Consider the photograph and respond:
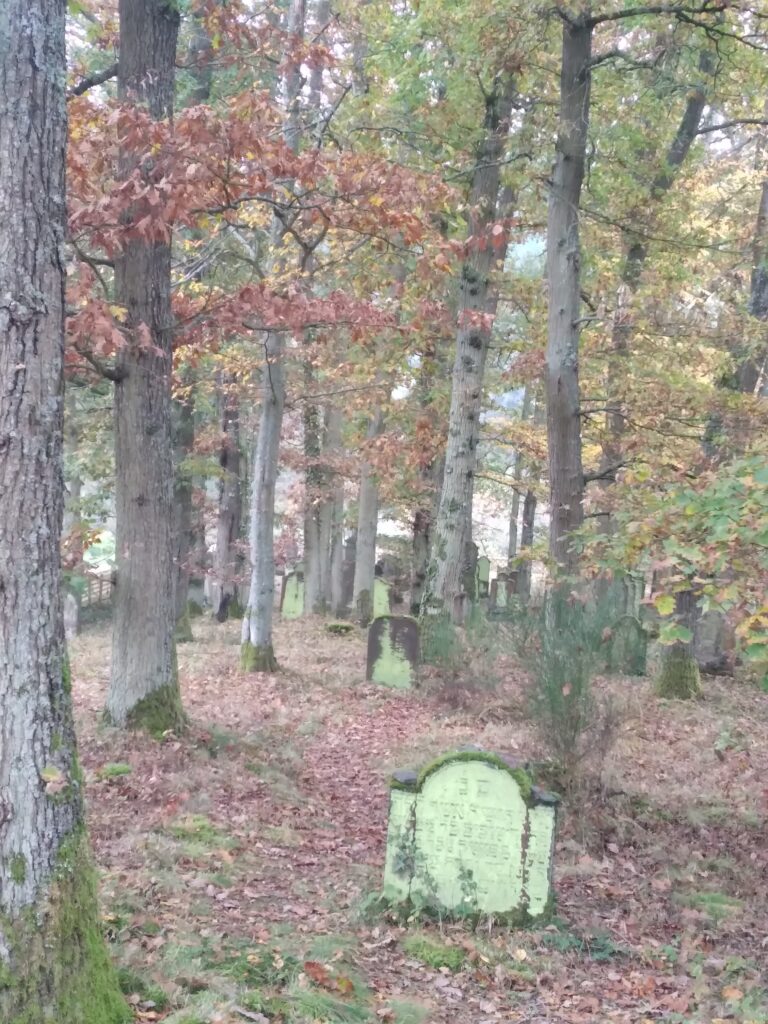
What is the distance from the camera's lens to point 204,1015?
3.52 meters

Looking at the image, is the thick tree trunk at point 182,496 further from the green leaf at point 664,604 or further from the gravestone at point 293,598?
the green leaf at point 664,604

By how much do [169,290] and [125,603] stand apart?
2944 mm

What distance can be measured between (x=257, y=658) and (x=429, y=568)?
113 inches

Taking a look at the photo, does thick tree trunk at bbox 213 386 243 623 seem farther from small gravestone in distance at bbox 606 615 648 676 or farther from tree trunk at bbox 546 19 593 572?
tree trunk at bbox 546 19 593 572

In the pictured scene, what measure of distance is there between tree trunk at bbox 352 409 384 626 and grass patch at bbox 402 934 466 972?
1399 cm

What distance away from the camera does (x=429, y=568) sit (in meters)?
13.0

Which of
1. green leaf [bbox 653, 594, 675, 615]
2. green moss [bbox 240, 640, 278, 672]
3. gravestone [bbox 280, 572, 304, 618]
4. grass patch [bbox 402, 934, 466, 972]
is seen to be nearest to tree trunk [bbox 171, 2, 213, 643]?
green moss [bbox 240, 640, 278, 672]

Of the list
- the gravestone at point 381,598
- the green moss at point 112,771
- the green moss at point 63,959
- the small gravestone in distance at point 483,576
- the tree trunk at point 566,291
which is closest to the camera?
the green moss at point 63,959

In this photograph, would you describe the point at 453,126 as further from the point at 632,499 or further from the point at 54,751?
the point at 54,751

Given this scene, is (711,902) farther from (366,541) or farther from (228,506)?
(228,506)

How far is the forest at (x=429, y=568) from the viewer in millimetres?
3391

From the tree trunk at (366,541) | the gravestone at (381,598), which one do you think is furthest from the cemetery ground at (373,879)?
the tree trunk at (366,541)

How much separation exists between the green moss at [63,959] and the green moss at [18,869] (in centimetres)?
11

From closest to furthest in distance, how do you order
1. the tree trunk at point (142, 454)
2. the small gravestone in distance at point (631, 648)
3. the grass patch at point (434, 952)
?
the grass patch at point (434, 952)
the tree trunk at point (142, 454)
the small gravestone in distance at point (631, 648)
